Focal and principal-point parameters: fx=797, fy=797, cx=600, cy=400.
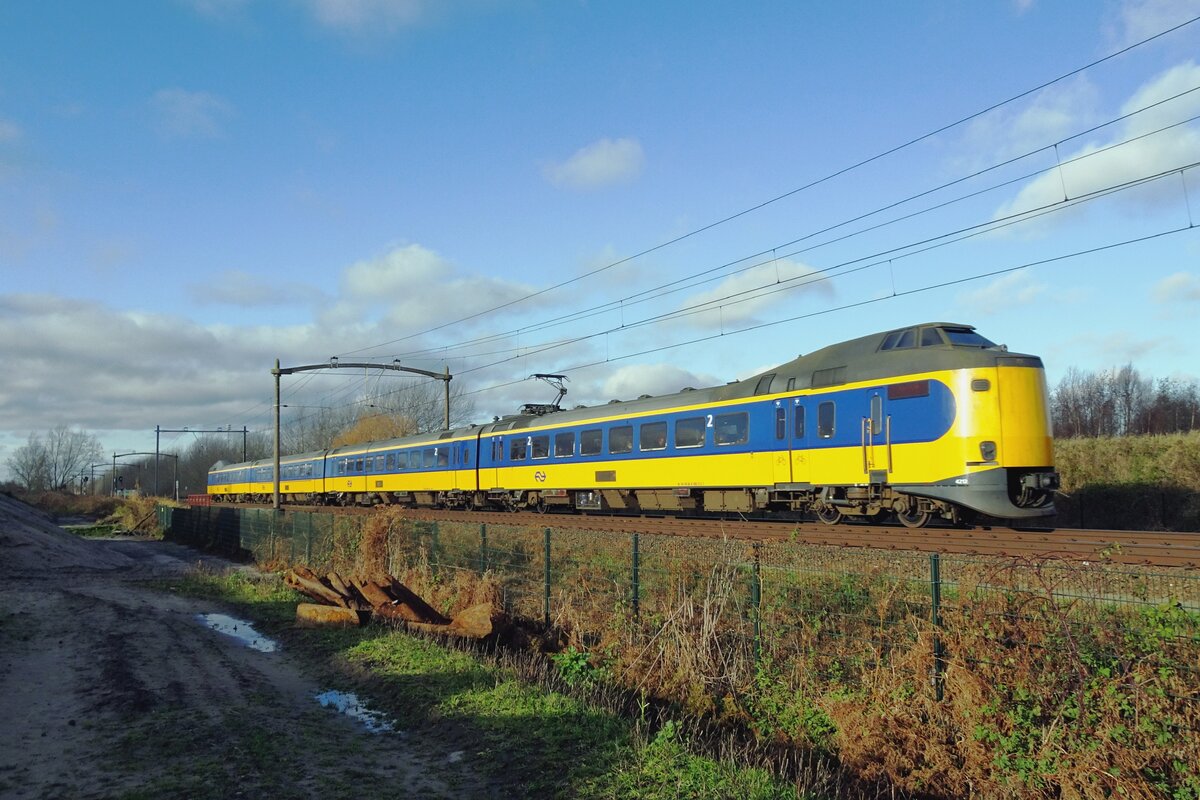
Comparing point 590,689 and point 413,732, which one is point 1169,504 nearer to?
point 590,689

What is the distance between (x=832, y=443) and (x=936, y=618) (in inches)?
356

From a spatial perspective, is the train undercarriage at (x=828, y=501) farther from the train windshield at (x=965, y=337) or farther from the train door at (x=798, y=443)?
the train windshield at (x=965, y=337)

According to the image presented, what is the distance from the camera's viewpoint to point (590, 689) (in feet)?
27.9

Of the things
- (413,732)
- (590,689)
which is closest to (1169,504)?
(590,689)

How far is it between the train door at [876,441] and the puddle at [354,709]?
10.9 meters

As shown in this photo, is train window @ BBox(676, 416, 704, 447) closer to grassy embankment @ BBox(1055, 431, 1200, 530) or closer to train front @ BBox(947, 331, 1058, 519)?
train front @ BBox(947, 331, 1058, 519)

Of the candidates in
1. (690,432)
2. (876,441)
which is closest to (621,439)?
(690,432)

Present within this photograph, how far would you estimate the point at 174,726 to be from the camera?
275 inches

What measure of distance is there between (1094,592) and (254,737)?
746 cm

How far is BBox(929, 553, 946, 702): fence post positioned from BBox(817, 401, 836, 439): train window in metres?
9.00

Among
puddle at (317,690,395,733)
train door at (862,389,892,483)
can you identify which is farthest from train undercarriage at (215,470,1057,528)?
puddle at (317,690,395,733)

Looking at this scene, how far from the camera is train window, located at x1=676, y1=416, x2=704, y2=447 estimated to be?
65.5ft

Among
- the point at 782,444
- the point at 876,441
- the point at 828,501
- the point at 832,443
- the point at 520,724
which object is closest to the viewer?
the point at 520,724

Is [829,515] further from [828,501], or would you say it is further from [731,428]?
[731,428]
